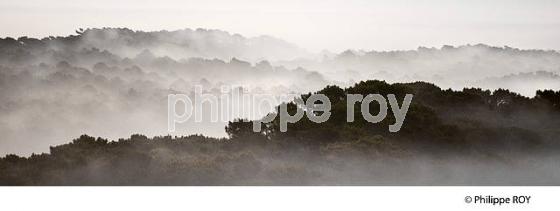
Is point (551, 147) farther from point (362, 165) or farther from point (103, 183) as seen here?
point (103, 183)

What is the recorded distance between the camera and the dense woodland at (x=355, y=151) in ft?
52.5

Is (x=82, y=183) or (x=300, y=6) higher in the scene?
(x=300, y=6)

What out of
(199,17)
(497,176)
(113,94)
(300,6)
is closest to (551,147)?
(497,176)

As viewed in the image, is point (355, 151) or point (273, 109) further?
point (273, 109)

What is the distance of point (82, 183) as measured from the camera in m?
15.9

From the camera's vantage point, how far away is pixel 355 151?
1614 cm

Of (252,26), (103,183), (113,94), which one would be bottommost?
(103,183)

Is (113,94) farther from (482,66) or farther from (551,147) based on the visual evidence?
(551,147)

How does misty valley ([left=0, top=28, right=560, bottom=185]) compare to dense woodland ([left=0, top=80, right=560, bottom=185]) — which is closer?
dense woodland ([left=0, top=80, right=560, bottom=185])

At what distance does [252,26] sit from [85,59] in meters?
3.34

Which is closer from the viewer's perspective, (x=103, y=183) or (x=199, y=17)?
(x=103, y=183)

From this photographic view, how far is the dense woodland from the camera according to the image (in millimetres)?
16000

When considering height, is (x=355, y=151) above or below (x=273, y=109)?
below

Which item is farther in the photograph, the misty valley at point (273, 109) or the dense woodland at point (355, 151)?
the misty valley at point (273, 109)
